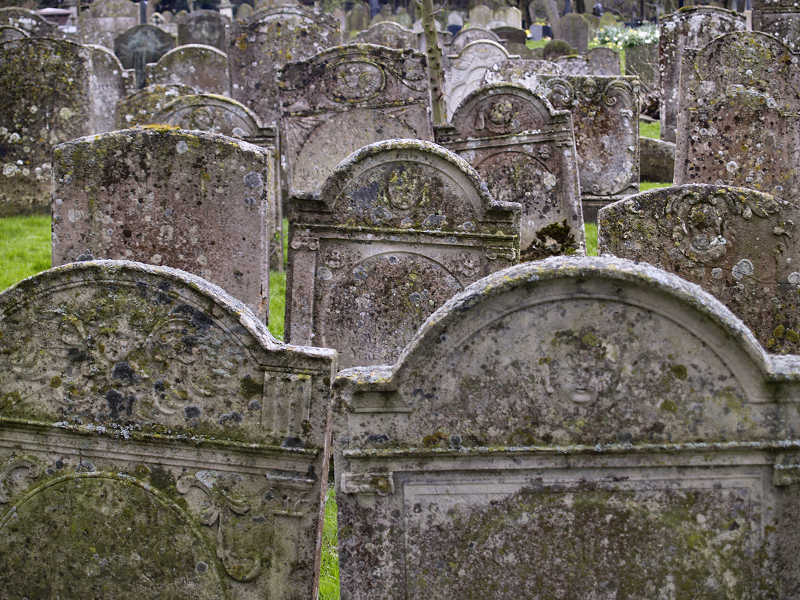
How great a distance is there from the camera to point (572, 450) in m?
2.95

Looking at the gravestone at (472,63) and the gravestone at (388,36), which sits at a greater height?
the gravestone at (388,36)

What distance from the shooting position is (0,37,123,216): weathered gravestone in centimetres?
1051

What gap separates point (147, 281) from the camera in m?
3.21

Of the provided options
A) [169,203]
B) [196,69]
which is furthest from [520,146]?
[196,69]

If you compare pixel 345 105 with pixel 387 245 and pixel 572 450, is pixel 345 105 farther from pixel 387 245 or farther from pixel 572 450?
pixel 572 450

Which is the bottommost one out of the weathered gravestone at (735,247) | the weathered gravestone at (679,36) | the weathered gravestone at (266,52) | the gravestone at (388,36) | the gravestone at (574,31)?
the weathered gravestone at (735,247)

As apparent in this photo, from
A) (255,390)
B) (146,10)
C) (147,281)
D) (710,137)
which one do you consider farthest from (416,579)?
(146,10)

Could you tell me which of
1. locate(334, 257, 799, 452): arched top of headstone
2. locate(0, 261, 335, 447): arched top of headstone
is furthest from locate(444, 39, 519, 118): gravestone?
locate(334, 257, 799, 452): arched top of headstone

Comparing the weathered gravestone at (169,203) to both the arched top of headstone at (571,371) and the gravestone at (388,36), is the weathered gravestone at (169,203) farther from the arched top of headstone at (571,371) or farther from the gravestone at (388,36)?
the gravestone at (388,36)

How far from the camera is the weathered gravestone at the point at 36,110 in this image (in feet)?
34.5

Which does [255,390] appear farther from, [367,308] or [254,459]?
[367,308]

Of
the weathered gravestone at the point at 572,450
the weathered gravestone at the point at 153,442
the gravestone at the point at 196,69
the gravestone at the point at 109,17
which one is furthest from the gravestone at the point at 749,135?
the gravestone at the point at 109,17

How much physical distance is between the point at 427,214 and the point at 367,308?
2.35 ft

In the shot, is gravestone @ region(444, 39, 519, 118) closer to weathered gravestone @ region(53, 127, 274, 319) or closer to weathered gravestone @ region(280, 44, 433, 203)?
weathered gravestone @ region(280, 44, 433, 203)
